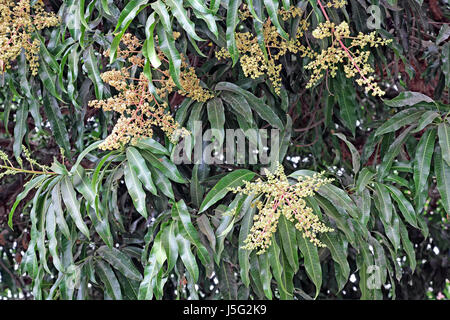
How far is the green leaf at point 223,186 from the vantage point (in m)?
1.62

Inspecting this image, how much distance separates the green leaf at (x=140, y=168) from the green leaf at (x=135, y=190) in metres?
0.01

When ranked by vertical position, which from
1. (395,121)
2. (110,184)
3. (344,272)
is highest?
(395,121)

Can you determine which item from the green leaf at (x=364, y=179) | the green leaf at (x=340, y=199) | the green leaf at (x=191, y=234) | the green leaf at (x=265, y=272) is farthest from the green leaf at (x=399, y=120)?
the green leaf at (x=191, y=234)

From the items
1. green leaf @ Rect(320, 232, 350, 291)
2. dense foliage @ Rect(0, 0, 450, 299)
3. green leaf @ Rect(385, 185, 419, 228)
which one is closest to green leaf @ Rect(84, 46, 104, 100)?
dense foliage @ Rect(0, 0, 450, 299)

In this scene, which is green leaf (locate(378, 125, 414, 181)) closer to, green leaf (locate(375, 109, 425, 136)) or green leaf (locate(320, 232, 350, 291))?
green leaf (locate(375, 109, 425, 136))

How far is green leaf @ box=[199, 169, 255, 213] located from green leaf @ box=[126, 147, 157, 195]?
152 millimetres

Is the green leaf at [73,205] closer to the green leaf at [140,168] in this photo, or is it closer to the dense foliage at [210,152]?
the dense foliage at [210,152]

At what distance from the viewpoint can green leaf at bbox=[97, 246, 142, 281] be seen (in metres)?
1.81

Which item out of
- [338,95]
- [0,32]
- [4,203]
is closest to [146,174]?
[0,32]

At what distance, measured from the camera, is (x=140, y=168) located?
159cm

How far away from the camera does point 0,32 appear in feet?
5.53

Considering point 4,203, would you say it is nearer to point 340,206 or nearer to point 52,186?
point 52,186

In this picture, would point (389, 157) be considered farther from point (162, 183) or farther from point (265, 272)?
point (162, 183)

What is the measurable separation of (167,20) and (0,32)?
1.99 feet
